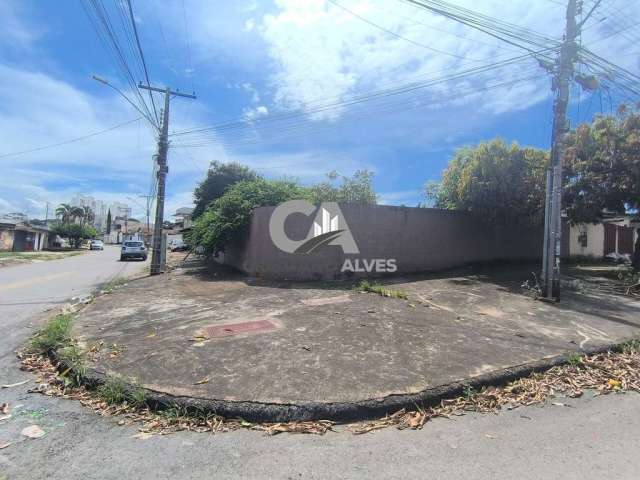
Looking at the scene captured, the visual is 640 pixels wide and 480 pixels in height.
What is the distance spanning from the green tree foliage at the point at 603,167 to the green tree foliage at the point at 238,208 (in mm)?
8850

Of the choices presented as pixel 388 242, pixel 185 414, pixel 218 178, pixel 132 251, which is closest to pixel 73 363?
pixel 185 414

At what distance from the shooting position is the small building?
107 feet

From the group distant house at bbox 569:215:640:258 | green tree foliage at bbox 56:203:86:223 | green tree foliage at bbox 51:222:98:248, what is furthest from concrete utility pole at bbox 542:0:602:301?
green tree foliage at bbox 56:203:86:223

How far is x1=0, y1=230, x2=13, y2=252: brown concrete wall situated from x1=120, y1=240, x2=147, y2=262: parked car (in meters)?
15.7

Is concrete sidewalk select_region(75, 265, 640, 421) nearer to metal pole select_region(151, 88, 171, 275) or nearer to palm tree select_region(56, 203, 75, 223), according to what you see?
metal pole select_region(151, 88, 171, 275)

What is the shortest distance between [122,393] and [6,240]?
39521 mm

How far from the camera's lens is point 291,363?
426cm

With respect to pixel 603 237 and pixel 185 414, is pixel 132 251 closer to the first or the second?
pixel 185 414

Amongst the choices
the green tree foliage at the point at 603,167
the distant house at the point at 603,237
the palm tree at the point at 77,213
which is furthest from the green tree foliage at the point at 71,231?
the green tree foliage at the point at 603,167

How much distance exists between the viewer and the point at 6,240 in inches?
1294

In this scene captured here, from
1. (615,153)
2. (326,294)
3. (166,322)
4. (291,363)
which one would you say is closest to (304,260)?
(326,294)

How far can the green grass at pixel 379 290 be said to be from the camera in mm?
8578

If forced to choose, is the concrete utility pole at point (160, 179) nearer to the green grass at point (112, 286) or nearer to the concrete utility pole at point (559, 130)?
the green grass at point (112, 286)

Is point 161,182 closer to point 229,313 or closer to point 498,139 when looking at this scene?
point 229,313
